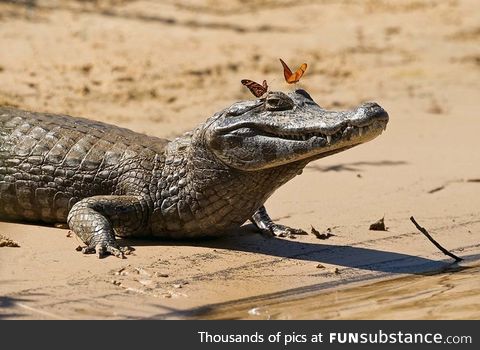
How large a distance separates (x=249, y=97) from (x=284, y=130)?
4123 millimetres

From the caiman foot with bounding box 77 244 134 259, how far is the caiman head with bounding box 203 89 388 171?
32.6 inches

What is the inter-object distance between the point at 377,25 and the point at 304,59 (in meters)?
1.99

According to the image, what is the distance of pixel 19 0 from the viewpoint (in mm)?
12672

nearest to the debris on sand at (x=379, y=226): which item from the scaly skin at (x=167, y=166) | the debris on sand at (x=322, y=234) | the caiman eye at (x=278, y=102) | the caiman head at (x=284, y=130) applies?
the debris on sand at (x=322, y=234)

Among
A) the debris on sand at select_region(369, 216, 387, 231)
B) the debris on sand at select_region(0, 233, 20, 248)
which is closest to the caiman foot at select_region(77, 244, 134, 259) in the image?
the debris on sand at select_region(0, 233, 20, 248)

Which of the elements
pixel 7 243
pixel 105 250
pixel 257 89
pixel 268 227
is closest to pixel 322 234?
pixel 268 227

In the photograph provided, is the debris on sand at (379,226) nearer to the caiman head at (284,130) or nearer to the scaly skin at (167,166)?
the scaly skin at (167,166)

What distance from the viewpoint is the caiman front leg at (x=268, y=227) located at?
7777mm

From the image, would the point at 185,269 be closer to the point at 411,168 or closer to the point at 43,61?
the point at 411,168

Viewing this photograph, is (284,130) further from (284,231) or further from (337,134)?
(284,231)

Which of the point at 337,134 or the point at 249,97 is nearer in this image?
the point at 337,134

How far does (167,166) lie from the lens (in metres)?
7.53

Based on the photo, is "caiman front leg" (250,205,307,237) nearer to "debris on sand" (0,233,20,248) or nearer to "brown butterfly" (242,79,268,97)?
"brown butterfly" (242,79,268,97)
